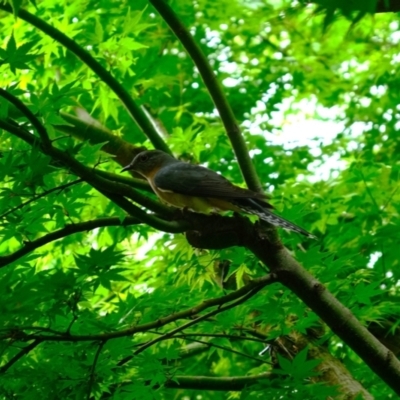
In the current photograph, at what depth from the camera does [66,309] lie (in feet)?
7.90

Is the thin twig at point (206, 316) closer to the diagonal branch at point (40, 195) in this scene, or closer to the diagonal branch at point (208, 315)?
the diagonal branch at point (208, 315)

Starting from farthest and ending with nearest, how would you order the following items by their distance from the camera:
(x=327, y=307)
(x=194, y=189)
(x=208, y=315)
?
(x=194, y=189) < (x=327, y=307) < (x=208, y=315)

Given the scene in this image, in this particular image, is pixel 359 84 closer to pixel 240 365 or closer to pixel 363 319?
pixel 240 365

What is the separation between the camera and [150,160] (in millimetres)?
3289

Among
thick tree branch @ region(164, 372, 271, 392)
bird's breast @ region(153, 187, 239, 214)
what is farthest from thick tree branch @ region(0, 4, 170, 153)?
thick tree branch @ region(164, 372, 271, 392)

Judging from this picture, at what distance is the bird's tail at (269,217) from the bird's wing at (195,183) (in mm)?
73

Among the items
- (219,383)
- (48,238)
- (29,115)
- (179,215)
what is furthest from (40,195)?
(219,383)

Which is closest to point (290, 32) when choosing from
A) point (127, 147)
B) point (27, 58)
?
point (127, 147)

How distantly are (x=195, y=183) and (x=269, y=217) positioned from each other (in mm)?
525

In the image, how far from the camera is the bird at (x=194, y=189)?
2.77 m

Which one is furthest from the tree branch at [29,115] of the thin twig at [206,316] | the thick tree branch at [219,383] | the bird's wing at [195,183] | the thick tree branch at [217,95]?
the thick tree branch at [219,383]

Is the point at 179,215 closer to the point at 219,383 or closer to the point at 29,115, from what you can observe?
the point at 29,115

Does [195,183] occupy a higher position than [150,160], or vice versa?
[150,160]

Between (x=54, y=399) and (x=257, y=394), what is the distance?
0.73 m
